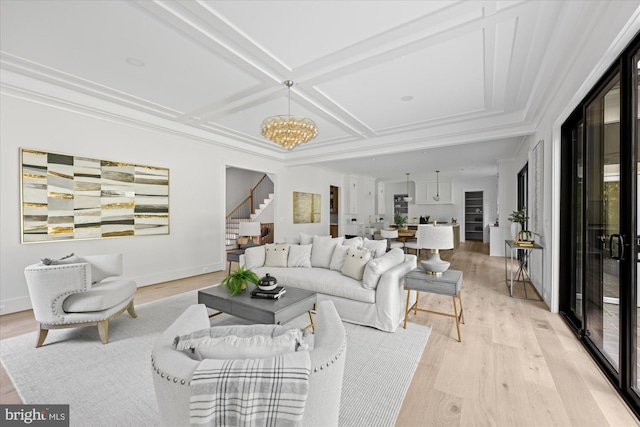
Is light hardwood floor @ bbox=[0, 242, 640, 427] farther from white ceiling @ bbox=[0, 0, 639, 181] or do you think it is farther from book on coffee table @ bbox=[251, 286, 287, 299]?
white ceiling @ bbox=[0, 0, 639, 181]

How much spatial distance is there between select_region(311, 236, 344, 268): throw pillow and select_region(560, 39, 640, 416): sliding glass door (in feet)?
8.60

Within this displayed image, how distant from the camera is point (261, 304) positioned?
2543mm

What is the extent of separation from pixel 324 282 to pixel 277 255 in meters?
1.00

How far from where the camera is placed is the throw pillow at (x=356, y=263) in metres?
3.28

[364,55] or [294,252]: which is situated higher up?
[364,55]

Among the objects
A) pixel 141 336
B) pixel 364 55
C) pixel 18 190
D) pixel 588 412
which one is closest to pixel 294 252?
pixel 141 336

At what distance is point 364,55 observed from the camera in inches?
111

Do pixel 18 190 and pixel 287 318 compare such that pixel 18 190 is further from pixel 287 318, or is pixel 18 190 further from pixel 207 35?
pixel 287 318

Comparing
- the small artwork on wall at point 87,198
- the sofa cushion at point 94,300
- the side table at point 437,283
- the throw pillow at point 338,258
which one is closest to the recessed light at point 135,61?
the small artwork on wall at point 87,198

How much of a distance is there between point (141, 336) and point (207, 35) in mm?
2908

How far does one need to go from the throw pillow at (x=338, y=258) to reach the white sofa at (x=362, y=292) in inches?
2.3

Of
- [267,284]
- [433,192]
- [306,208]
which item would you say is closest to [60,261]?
[267,284]

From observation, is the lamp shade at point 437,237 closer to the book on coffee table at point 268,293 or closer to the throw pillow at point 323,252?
the throw pillow at point 323,252

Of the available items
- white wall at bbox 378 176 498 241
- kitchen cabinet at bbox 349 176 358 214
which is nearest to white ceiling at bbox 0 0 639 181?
kitchen cabinet at bbox 349 176 358 214
